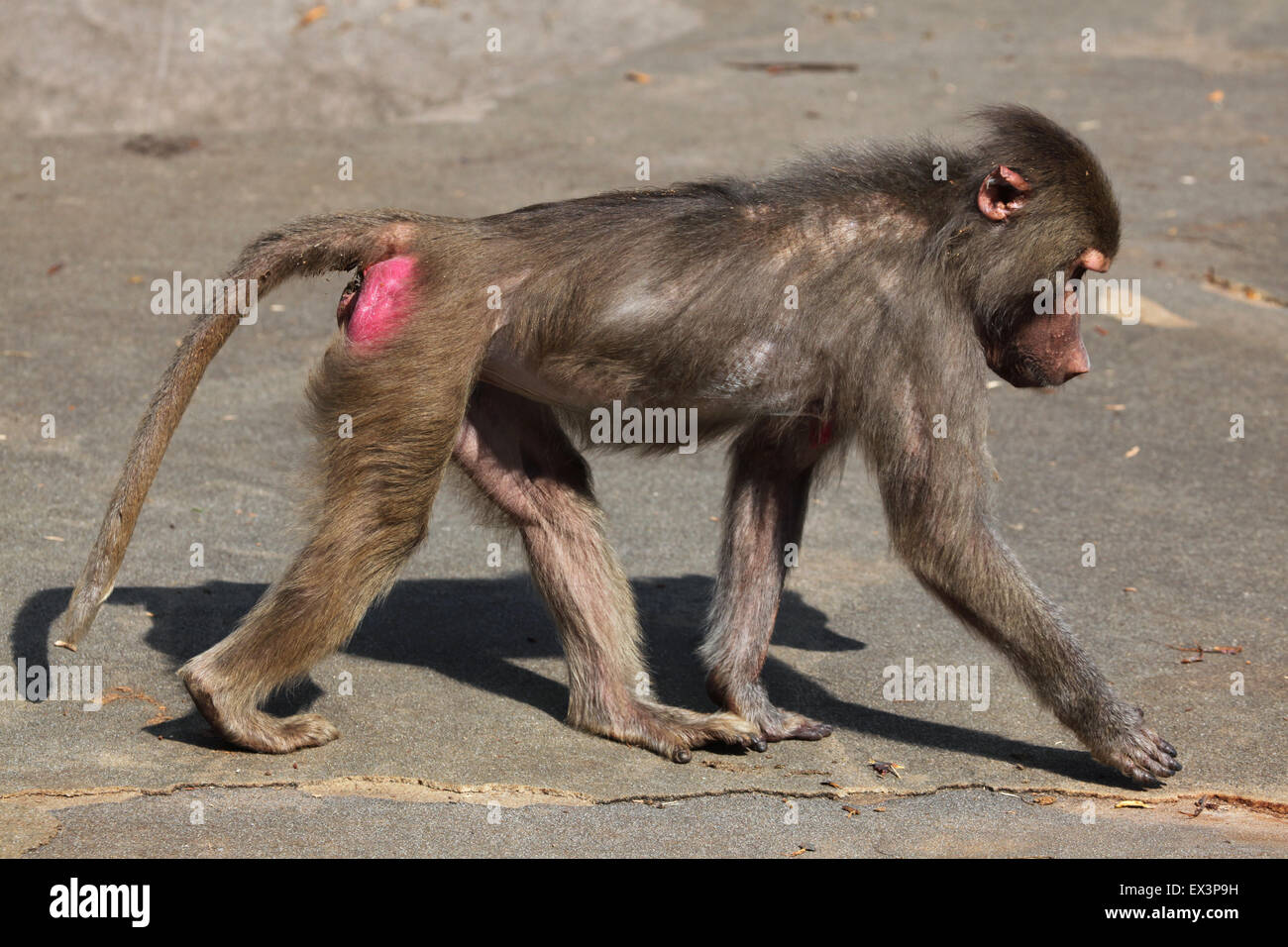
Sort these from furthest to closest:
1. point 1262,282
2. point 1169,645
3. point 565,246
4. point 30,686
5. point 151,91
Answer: point 151,91 < point 1262,282 < point 1169,645 < point 30,686 < point 565,246

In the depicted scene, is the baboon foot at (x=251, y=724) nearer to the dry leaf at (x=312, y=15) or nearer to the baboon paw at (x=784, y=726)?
the baboon paw at (x=784, y=726)

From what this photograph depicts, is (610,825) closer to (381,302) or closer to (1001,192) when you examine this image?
(381,302)

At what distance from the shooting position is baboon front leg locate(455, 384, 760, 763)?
16.0 ft

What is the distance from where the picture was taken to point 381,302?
446 centimetres

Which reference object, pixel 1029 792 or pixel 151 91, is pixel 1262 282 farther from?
pixel 151 91

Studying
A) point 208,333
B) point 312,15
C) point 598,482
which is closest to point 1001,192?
point 208,333

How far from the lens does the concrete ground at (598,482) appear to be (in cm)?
437

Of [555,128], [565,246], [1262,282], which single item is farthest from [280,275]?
[555,128]

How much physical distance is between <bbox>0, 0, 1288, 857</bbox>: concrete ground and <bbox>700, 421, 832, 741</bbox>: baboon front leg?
29 centimetres

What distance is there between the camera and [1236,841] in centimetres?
414

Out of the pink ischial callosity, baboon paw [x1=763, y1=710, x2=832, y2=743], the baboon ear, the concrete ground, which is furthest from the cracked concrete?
the baboon ear

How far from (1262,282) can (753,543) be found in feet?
19.5

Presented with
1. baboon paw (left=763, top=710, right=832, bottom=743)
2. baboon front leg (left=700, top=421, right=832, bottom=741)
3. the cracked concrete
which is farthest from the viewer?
baboon front leg (left=700, top=421, right=832, bottom=741)

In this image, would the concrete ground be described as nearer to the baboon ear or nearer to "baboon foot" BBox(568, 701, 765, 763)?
"baboon foot" BBox(568, 701, 765, 763)
